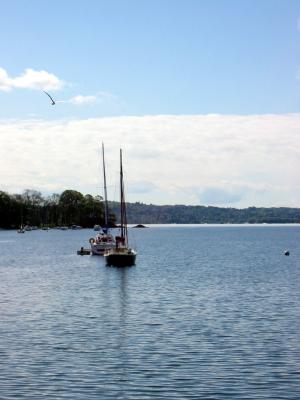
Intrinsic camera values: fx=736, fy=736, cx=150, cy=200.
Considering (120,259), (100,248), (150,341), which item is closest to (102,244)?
(100,248)

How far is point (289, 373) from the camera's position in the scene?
3275cm

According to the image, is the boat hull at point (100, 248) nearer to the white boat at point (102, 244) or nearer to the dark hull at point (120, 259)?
the white boat at point (102, 244)

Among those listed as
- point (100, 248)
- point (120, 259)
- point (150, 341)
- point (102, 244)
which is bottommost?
point (150, 341)

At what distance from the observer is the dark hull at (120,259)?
102m

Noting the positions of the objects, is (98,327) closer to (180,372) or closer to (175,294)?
(180,372)

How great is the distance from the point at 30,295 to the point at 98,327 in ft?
71.5

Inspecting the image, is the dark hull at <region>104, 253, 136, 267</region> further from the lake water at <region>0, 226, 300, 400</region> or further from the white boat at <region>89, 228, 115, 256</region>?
the white boat at <region>89, 228, 115, 256</region>

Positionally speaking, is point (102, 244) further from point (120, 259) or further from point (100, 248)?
point (120, 259)

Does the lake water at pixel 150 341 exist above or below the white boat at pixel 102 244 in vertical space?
below

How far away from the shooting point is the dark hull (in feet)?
334

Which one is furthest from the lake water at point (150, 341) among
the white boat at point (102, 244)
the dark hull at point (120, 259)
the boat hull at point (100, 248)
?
the white boat at point (102, 244)

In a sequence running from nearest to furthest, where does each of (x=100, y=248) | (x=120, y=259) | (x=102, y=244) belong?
(x=120, y=259), (x=102, y=244), (x=100, y=248)

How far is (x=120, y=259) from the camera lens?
102188mm

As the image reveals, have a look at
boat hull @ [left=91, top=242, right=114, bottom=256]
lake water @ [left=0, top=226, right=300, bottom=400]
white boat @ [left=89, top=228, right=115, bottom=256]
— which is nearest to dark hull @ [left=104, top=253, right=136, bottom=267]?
lake water @ [left=0, top=226, right=300, bottom=400]
